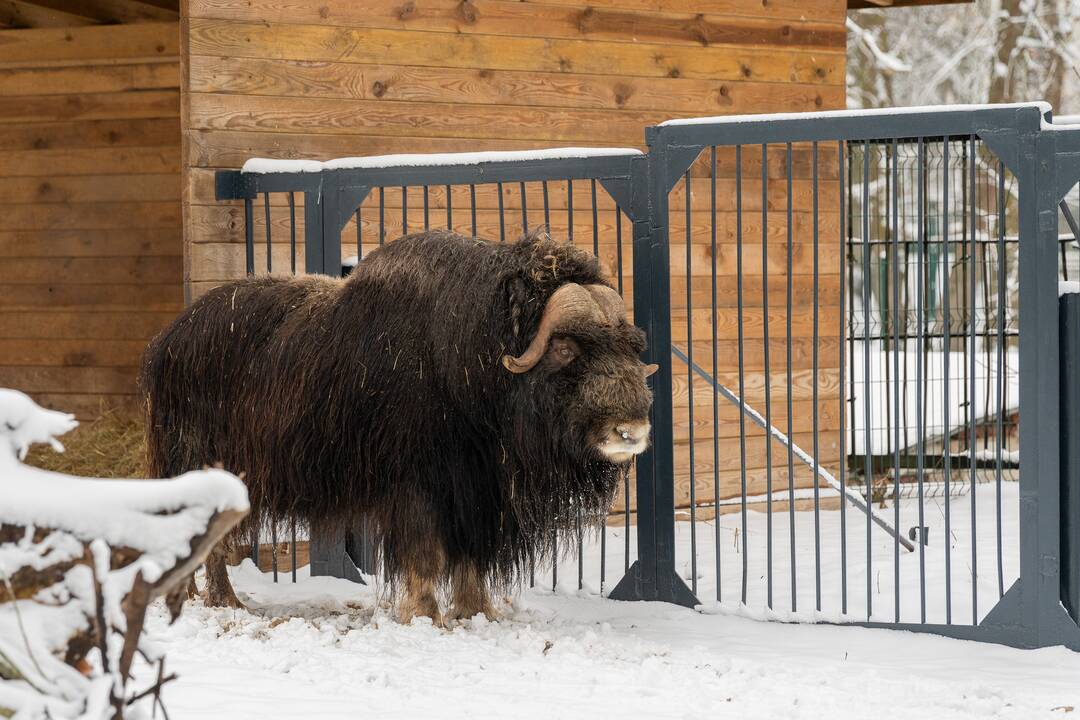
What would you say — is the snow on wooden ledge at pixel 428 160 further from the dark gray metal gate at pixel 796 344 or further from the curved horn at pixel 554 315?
the curved horn at pixel 554 315

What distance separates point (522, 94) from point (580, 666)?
3919 millimetres

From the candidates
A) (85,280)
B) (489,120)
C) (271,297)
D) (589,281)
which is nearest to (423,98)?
(489,120)

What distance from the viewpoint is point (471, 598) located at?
529 centimetres

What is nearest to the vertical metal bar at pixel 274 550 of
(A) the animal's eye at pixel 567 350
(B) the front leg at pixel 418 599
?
(B) the front leg at pixel 418 599

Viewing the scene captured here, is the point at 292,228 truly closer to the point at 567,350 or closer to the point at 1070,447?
the point at 567,350

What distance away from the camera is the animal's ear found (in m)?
4.98

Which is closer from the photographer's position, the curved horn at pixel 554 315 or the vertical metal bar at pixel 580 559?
the curved horn at pixel 554 315

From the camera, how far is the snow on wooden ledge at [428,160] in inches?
229

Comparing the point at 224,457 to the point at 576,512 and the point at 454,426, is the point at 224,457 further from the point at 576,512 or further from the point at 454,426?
the point at 576,512

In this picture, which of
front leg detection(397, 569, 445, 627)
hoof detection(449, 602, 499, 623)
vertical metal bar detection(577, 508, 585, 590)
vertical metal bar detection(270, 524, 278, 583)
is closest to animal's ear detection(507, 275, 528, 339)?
vertical metal bar detection(577, 508, 585, 590)

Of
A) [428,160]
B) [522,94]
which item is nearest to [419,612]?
[428,160]

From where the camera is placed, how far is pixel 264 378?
5.38 metres

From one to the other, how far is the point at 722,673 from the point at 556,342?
1.28 metres

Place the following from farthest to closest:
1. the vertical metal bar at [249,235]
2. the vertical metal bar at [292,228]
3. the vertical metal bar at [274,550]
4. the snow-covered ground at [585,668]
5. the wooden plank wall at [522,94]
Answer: the wooden plank wall at [522,94] → the vertical metal bar at [249,235] → the vertical metal bar at [292,228] → the vertical metal bar at [274,550] → the snow-covered ground at [585,668]
